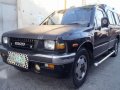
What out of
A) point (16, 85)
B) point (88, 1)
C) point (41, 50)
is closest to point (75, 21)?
point (41, 50)

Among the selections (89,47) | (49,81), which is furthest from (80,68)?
(49,81)

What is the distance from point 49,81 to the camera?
13.3ft

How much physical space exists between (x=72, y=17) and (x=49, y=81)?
1.70 metres

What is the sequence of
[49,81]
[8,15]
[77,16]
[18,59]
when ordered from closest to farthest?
[18,59], [49,81], [77,16], [8,15]

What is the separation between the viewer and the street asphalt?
3.80m

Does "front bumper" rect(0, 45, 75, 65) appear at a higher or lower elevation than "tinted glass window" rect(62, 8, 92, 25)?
lower

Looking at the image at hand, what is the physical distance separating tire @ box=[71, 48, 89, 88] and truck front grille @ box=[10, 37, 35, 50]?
875mm

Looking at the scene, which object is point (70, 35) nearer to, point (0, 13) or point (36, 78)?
point (36, 78)

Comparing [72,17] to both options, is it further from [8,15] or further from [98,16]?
[8,15]

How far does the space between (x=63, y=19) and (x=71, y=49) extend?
162 cm

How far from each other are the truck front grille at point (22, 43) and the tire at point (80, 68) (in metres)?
0.87

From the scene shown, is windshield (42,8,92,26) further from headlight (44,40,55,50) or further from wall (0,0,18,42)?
wall (0,0,18,42)

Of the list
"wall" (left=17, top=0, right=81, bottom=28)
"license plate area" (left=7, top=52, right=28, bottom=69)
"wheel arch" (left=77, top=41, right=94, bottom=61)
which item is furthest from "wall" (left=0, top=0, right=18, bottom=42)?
"wheel arch" (left=77, top=41, right=94, bottom=61)

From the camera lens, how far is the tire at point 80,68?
11.8 feet
